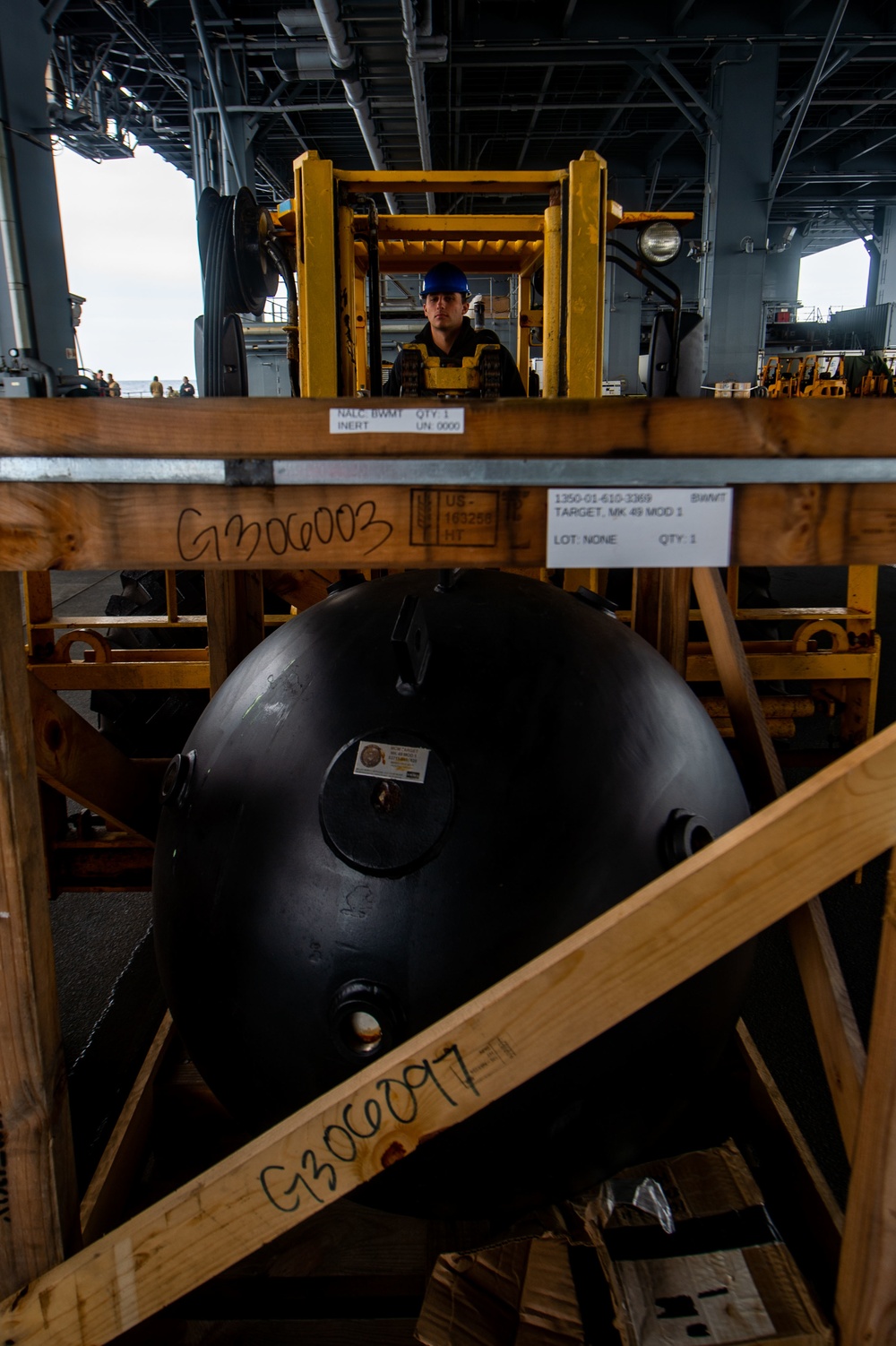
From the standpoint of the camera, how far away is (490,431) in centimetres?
97

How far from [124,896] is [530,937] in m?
2.80

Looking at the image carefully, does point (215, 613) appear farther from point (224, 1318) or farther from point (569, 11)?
point (569, 11)

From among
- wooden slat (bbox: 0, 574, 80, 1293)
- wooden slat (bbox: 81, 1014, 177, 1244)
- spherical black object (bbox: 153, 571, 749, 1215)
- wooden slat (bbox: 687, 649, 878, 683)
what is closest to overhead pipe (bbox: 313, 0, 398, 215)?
wooden slat (bbox: 687, 649, 878, 683)

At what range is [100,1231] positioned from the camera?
65.1 inches

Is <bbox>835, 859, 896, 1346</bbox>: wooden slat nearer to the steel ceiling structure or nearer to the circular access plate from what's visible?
the circular access plate

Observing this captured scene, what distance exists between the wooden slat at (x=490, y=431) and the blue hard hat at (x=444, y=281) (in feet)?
9.25

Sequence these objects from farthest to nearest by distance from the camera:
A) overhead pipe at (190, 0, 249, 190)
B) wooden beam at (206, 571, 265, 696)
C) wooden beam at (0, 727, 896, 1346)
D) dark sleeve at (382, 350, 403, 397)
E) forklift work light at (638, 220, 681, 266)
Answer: overhead pipe at (190, 0, 249, 190) < dark sleeve at (382, 350, 403, 397) < forklift work light at (638, 220, 681, 266) < wooden beam at (206, 571, 265, 696) < wooden beam at (0, 727, 896, 1346)

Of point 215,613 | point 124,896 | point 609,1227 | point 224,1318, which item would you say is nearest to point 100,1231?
point 224,1318

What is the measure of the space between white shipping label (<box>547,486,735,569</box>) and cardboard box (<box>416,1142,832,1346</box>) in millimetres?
1198

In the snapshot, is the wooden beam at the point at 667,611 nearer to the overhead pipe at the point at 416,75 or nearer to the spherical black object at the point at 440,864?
the spherical black object at the point at 440,864

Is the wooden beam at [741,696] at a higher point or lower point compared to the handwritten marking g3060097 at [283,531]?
lower

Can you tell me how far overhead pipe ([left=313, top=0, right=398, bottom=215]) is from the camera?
6727mm

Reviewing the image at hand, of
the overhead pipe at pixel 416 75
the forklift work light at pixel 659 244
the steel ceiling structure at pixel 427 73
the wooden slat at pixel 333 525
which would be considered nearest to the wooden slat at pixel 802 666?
the forklift work light at pixel 659 244

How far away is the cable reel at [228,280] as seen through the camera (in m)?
1.88
